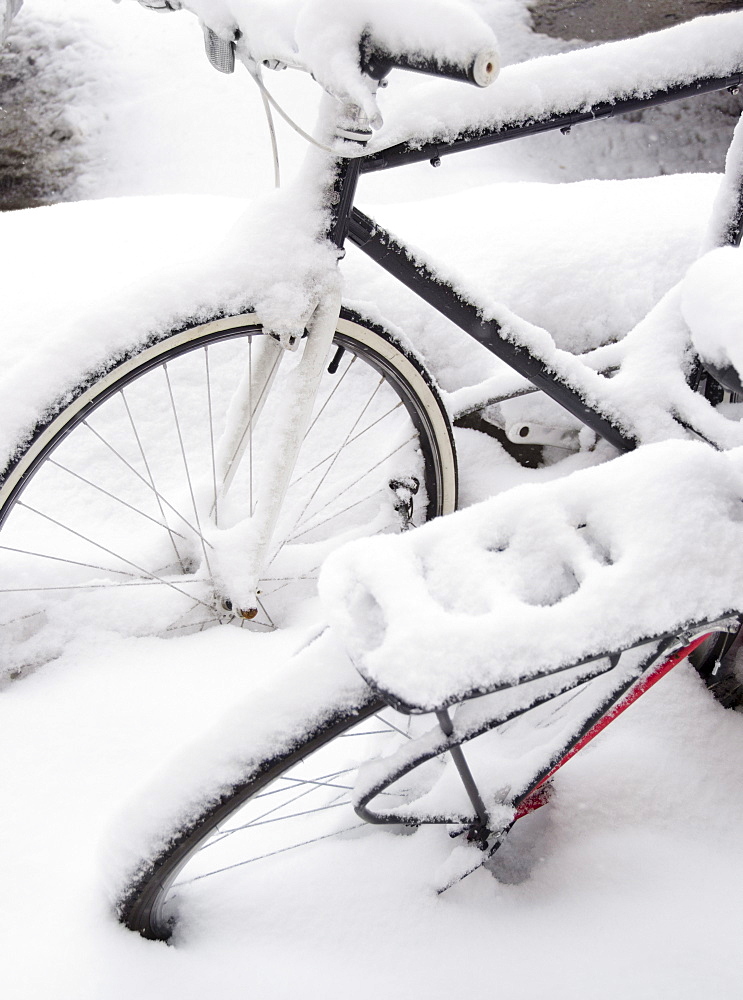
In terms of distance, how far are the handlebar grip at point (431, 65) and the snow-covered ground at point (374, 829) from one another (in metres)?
0.30

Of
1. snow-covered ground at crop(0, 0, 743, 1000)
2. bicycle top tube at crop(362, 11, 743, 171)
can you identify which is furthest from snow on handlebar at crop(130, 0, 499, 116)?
snow-covered ground at crop(0, 0, 743, 1000)

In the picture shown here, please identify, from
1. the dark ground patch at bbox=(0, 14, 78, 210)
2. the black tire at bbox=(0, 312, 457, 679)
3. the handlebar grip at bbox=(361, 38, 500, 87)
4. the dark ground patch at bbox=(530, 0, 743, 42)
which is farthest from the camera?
the dark ground patch at bbox=(530, 0, 743, 42)

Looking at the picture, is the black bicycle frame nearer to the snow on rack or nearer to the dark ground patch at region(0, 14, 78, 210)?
the snow on rack

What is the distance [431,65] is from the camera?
1.06 meters

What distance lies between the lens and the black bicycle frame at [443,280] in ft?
4.02

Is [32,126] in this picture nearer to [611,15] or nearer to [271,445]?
[611,15]

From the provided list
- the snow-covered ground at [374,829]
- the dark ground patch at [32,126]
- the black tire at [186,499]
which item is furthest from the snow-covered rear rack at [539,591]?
the dark ground patch at [32,126]

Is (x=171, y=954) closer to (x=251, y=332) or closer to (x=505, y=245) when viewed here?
(x=251, y=332)

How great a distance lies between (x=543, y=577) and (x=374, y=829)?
529 millimetres

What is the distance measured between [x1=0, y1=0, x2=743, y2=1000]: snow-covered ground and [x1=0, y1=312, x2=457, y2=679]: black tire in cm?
8

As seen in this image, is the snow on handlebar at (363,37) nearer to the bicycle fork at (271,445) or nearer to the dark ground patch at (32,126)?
the bicycle fork at (271,445)

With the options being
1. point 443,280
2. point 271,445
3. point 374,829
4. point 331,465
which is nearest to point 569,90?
point 443,280

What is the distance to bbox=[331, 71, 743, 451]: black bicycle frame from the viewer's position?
1226mm

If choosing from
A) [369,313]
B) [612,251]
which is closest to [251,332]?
[369,313]
